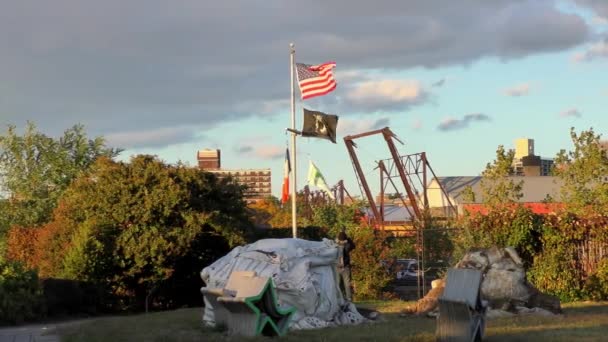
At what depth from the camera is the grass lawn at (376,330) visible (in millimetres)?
15188

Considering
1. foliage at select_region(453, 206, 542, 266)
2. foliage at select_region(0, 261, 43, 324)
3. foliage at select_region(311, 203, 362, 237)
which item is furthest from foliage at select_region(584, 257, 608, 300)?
foliage at select_region(311, 203, 362, 237)

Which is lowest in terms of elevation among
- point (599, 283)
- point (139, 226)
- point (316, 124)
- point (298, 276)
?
point (599, 283)

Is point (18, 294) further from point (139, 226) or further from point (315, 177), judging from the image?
point (315, 177)

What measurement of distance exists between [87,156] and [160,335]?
2726 cm

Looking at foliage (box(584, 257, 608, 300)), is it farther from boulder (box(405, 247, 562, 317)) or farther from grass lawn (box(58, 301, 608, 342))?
grass lawn (box(58, 301, 608, 342))

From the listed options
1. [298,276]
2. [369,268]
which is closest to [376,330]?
[298,276]

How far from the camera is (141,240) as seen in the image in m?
28.0

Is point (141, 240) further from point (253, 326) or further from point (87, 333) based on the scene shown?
point (253, 326)

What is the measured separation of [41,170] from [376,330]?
28.9 m

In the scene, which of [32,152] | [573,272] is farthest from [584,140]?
[32,152]

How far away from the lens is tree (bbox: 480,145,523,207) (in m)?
31.6

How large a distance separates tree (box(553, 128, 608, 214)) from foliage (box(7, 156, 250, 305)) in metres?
12.0

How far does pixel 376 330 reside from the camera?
16609 millimetres

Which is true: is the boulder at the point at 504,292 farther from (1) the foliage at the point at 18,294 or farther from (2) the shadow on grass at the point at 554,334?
(1) the foliage at the point at 18,294
